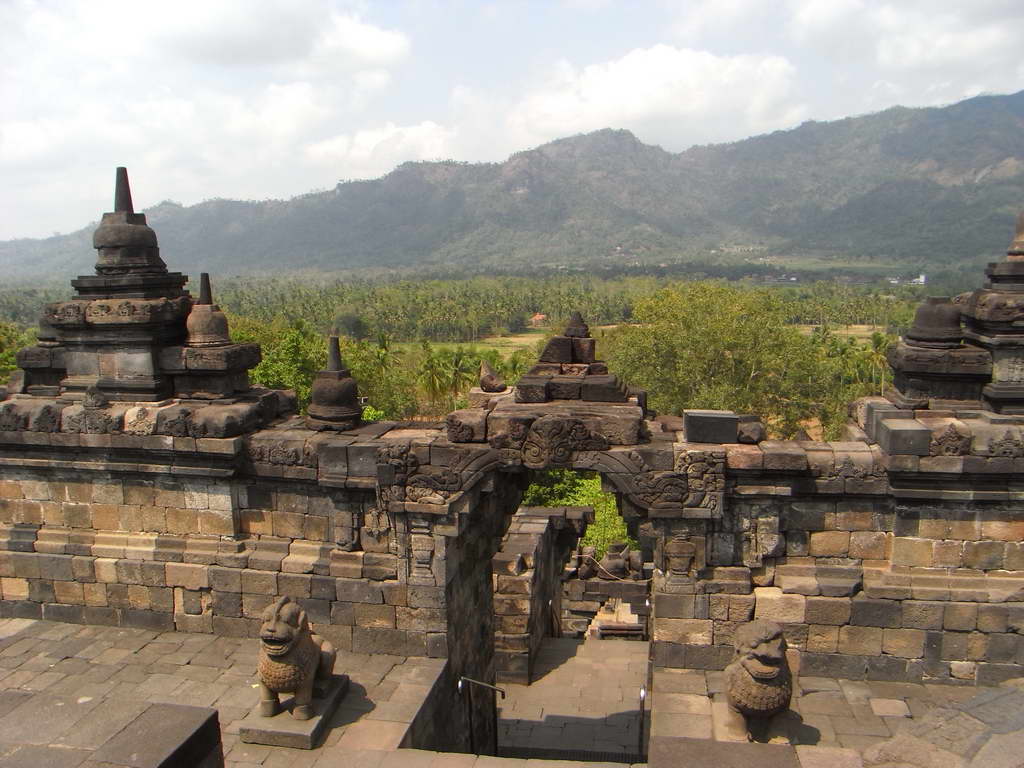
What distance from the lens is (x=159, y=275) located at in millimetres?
8898

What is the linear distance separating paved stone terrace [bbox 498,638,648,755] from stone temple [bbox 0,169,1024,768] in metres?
2.25

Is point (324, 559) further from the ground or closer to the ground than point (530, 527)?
further from the ground

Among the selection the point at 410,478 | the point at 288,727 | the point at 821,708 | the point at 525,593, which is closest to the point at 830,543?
the point at 821,708

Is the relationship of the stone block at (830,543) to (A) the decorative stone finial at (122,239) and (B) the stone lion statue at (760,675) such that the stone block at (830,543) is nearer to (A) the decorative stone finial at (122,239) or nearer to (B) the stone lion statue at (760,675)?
(B) the stone lion statue at (760,675)

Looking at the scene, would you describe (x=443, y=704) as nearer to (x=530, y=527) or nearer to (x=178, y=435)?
(x=178, y=435)

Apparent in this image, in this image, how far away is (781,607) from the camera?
303 inches

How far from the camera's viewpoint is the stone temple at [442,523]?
743 centimetres

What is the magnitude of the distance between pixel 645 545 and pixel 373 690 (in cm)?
334

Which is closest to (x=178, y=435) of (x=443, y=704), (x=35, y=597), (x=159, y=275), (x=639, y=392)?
(x=159, y=275)

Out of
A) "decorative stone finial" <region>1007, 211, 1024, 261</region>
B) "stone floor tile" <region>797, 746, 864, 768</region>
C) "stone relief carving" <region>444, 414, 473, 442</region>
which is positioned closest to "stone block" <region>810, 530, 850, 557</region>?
"stone floor tile" <region>797, 746, 864, 768</region>

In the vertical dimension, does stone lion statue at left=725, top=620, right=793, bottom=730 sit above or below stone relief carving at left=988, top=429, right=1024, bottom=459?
below

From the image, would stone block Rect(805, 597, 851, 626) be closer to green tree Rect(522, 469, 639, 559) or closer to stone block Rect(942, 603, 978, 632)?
stone block Rect(942, 603, 978, 632)

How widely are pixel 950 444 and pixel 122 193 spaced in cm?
937

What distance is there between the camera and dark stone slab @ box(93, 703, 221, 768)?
3.91 m
